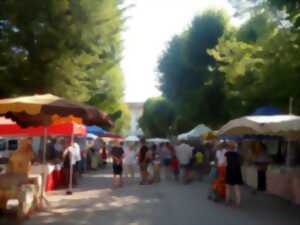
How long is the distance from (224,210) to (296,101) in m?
7.13

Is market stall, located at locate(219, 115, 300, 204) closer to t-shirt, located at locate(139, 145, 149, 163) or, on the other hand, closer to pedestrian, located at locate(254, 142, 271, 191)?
pedestrian, located at locate(254, 142, 271, 191)

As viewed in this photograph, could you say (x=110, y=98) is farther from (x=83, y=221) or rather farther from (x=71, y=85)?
(x=83, y=221)

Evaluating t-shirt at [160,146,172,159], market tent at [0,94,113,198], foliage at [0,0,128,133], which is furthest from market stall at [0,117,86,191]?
t-shirt at [160,146,172,159]

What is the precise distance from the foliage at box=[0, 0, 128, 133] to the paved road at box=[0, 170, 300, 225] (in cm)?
556

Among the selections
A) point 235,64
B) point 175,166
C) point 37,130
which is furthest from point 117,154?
point 235,64

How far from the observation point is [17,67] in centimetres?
1939

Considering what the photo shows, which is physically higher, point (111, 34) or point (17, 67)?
point (111, 34)

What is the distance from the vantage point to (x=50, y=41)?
61.7 feet

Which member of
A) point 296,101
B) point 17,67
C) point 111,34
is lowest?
point 296,101

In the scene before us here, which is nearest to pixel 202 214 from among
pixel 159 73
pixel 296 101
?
pixel 296 101

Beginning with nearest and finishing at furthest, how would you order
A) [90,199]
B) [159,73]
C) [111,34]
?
[90,199]
[111,34]
[159,73]

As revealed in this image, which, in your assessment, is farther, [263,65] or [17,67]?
[17,67]

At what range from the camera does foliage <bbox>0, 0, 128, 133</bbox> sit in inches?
728

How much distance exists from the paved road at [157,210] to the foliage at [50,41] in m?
5.56
